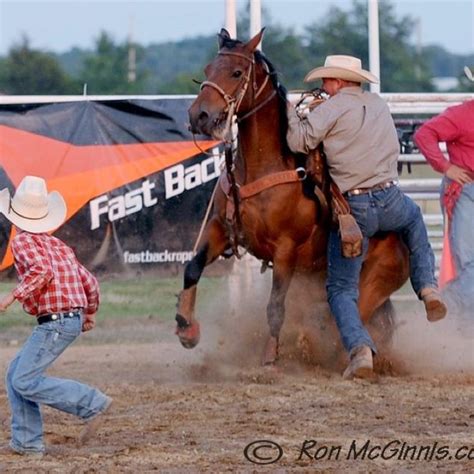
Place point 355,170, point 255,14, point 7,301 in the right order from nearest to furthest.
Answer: point 7,301
point 355,170
point 255,14

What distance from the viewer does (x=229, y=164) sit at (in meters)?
7.53

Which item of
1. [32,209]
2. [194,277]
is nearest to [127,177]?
[194,277]

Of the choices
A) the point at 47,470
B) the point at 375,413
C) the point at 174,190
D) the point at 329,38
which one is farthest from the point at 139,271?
the point at 329,38

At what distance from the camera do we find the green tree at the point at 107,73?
154 feet

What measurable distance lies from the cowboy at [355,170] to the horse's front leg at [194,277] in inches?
25.2

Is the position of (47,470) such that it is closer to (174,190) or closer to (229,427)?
(229,427)

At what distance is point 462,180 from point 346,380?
165cm

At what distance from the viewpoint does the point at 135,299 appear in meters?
12.0

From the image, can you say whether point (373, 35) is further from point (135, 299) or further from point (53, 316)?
point (53, 316)

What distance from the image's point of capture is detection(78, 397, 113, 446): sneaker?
18.7 feet

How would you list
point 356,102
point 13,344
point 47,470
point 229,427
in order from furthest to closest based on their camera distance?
point 13,344, point 356,102, point 229,427, point 47,470

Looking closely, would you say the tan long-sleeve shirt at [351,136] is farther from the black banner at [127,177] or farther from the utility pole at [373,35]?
the utility pole at [373,35]

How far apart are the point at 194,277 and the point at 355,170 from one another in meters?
1.09

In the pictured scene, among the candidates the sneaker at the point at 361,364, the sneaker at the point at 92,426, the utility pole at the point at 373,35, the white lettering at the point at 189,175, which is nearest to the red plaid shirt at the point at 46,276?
the sneaker at the point at 92,426
